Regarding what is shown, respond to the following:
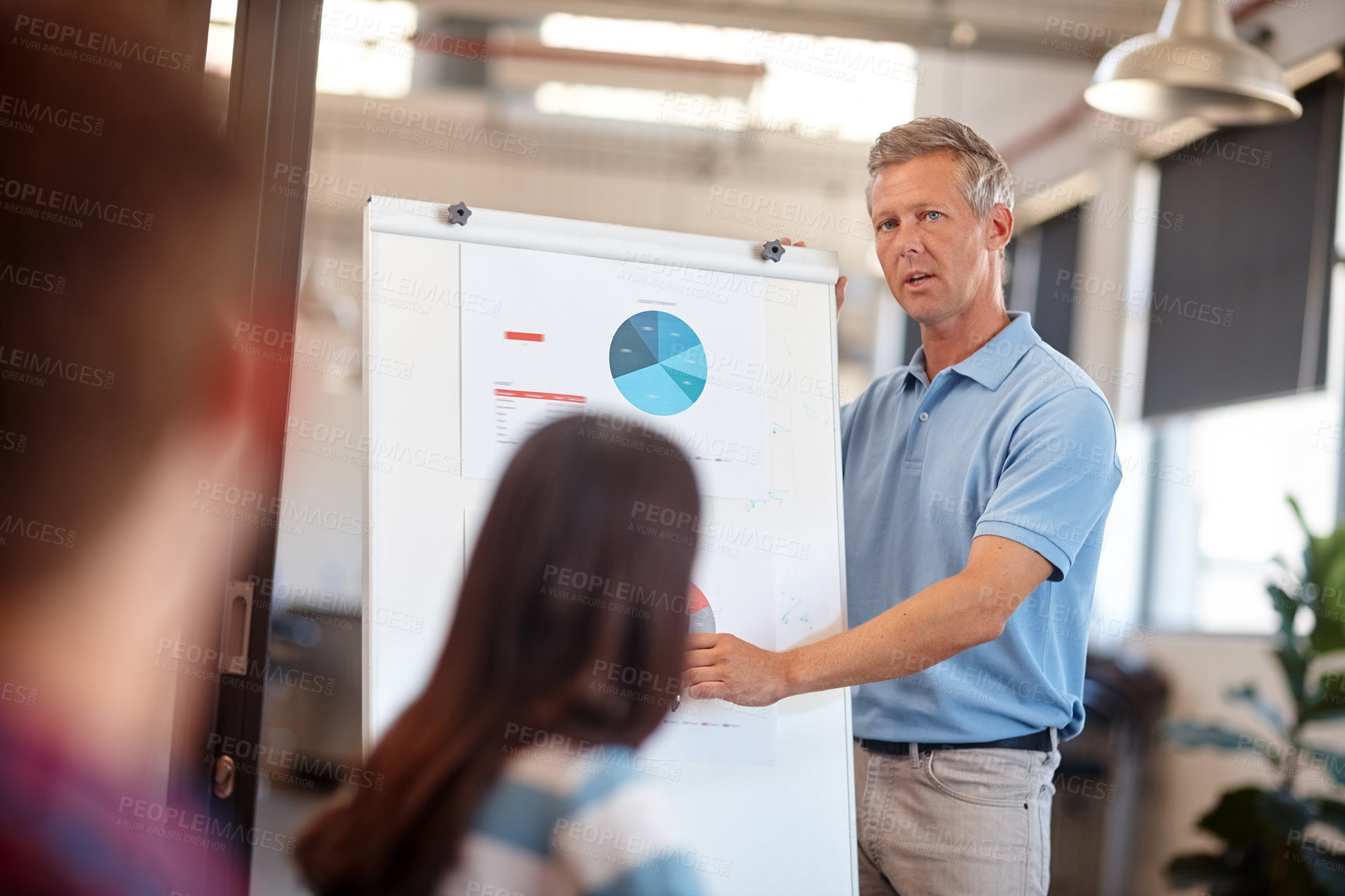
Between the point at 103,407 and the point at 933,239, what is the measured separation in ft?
4.37

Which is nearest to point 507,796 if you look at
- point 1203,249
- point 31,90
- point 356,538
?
point 31,90

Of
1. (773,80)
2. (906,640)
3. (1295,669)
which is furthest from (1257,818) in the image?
(773,80)

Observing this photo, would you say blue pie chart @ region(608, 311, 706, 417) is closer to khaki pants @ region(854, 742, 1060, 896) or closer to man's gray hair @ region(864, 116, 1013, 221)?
man's gray hair @ region(864, 116, 1013, 221)

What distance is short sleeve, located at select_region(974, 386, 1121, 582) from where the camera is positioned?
172 cm

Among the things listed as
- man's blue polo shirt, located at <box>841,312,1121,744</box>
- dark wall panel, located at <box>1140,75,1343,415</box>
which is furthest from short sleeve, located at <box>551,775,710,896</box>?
dark wall panel, located at <box>1140,75,1343,415</box>

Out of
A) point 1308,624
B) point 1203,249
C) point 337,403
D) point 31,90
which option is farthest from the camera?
point 337,403

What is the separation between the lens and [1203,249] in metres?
4.64

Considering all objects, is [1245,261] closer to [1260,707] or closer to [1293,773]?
[1260,707]

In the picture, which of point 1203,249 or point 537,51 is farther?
point 537,51

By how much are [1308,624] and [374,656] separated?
2.84 meters

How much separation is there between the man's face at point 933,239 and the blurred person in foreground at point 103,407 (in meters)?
1.11

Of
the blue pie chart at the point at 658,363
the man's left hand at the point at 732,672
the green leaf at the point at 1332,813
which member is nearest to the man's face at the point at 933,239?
the blue pie chart at the point at 658,363

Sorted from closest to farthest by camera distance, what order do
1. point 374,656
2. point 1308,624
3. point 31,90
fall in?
point 374,656 → point 31,90 → point 1308,624

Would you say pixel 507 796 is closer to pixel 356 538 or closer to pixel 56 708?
pixel 56 708
